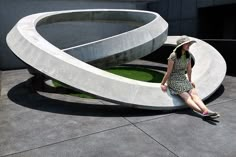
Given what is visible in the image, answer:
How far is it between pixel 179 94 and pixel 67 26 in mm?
11292

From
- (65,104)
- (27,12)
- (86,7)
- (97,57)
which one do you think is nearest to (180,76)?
(65,104)

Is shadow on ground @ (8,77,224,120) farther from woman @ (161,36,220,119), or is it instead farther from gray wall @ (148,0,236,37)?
gray wall @ (148,0,236,37)

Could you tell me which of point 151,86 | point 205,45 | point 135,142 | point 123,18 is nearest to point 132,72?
point 123,18

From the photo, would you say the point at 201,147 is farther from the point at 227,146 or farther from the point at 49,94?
the point at 49,94

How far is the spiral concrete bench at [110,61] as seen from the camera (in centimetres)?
579

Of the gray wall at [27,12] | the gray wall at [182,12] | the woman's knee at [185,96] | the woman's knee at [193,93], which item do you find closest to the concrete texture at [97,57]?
the woman's knee at [185,96]

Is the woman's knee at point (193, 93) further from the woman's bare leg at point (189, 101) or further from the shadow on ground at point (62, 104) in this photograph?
the shadow on ground at point (62, 104)

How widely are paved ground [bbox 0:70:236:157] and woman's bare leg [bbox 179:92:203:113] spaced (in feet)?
0.69

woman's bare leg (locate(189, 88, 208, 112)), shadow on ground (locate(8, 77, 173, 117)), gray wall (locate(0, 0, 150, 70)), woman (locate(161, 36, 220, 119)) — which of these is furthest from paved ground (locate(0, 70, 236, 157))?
gray wall (locate(0, 0, 150, 70))

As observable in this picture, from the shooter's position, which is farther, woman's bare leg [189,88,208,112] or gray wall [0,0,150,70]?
gray wall [0,0,150,70]

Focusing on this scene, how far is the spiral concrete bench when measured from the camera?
5.79m

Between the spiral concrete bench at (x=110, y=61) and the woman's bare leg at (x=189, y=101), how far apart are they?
0.69ft

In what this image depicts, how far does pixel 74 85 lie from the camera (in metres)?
5.74

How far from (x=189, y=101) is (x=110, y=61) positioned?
3757 millimetres
